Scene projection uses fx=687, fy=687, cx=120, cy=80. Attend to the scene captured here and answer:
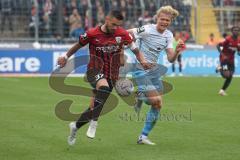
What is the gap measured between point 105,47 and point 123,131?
8.79 ft

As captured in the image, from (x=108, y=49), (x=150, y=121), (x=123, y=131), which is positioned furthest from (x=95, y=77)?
(x=123, y=131)

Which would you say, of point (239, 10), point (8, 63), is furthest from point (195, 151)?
point (239, 10)

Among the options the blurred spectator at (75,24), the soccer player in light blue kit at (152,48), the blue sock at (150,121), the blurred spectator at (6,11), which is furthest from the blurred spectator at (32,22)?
the blue sock at (150,121)

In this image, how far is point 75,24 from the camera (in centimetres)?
3500

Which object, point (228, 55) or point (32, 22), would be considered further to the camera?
point (32, 22)

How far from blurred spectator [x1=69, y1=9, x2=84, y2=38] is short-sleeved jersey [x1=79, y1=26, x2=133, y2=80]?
2366 centimetres

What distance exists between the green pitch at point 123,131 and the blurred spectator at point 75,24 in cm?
1310

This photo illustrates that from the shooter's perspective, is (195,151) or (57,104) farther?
(57,104)

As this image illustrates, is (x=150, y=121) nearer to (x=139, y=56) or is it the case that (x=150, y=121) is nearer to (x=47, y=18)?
(x=139, y=56)

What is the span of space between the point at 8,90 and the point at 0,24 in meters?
11.6

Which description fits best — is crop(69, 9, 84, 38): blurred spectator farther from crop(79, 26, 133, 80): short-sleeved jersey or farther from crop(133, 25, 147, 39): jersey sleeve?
crop(79, 26, 133, 80): short-sleeved jersey

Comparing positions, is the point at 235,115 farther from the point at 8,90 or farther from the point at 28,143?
the point at 8,90

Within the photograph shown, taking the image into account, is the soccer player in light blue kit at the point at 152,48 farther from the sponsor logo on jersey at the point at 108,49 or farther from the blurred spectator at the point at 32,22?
the blurred spectator at the point at 32,22

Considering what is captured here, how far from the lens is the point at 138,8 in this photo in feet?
123
